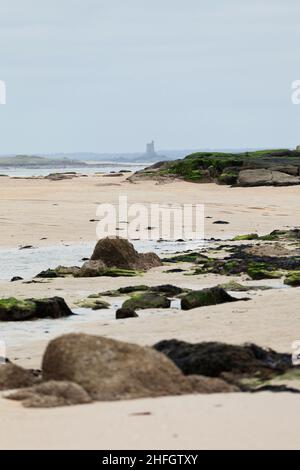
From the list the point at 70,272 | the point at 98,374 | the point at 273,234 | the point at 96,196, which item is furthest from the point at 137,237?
the point at 98,374

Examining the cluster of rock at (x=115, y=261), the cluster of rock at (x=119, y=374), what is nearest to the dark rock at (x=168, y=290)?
the cluster of rock at (x=115, y=261)

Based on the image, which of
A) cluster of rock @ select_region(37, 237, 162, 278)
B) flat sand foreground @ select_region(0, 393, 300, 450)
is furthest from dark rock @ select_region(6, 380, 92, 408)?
cluster of rock @ select_region(37, 237, 162, 278)

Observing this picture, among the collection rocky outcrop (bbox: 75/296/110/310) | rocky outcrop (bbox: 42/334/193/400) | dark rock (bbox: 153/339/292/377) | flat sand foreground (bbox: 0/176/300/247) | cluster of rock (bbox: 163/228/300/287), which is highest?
rocky outcrop (bbox: 42/334/193/400)

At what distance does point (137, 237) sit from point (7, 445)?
17194 millimetres

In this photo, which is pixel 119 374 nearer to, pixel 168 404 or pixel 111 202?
pixel 168 404

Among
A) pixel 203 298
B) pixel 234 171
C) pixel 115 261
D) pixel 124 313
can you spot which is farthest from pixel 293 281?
pixel 234 171

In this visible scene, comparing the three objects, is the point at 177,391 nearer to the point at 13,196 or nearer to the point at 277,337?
the point at 277,337

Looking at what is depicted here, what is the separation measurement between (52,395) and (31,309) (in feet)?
15.5

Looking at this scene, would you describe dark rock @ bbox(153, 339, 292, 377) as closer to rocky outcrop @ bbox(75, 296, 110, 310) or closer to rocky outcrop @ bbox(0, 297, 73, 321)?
rocky outcrop @ bbox(0, 297, 73, 321)

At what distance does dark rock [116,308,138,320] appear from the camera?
10.7 m

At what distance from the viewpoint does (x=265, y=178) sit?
39625mm

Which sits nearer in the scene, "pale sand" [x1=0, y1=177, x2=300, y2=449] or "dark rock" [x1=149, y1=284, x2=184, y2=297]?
"pale sand" [x1=0, y1=177, x2=300, y2=449]

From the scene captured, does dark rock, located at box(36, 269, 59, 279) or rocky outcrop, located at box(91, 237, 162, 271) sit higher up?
rocky outcrop, located at box(91, 237, 162, 271)

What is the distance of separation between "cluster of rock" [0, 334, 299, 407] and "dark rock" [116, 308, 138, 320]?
10.8 feet
